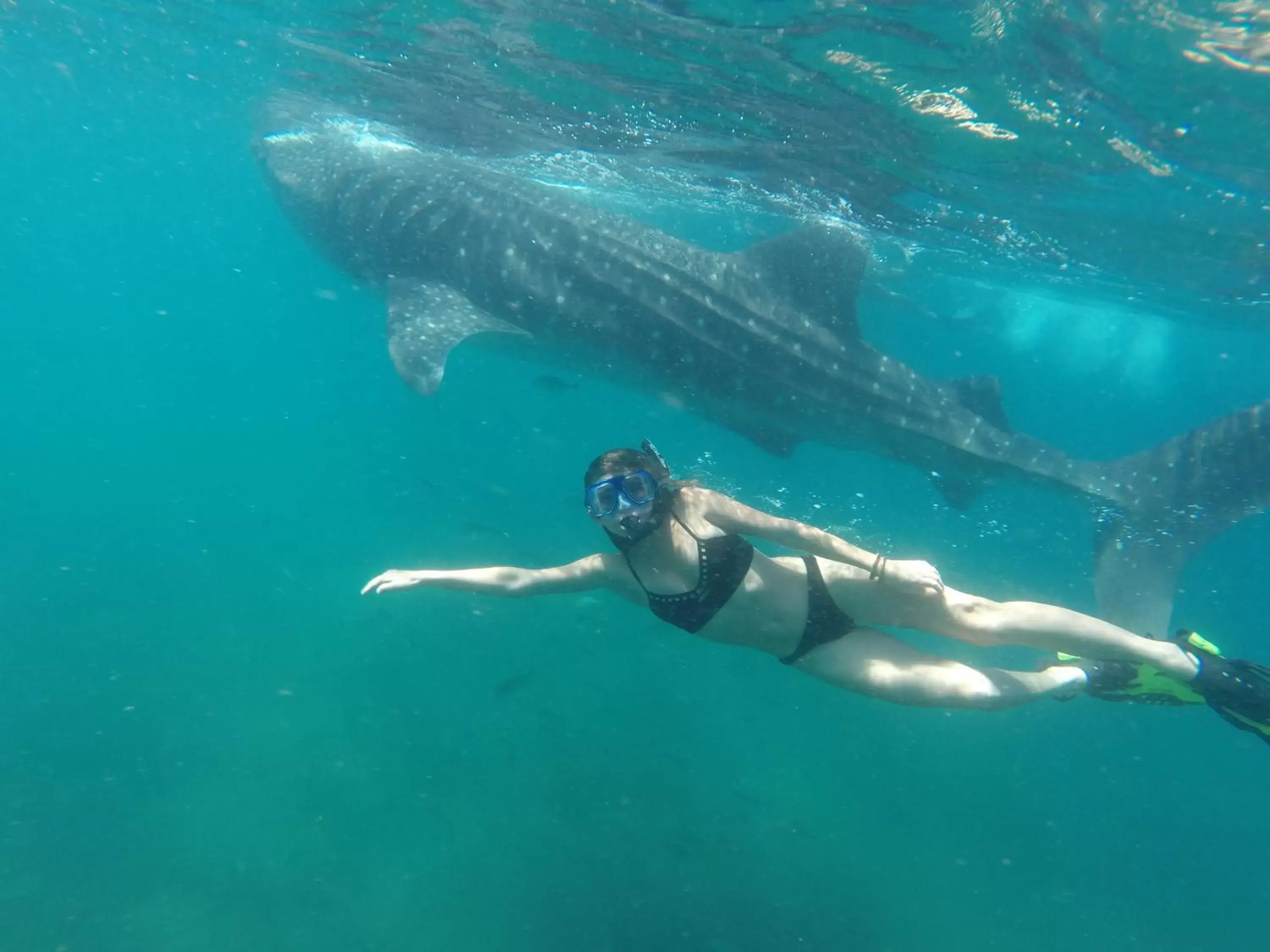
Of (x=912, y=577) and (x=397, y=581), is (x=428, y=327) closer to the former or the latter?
(x=397, y=581)

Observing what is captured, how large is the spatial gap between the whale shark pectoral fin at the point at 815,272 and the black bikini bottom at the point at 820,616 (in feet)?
19.1

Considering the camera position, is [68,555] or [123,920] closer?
[123,920]

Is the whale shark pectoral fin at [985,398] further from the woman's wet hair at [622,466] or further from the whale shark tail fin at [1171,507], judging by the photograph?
the woman's wet hair at [622,466]

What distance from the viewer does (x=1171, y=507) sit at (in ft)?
26.4

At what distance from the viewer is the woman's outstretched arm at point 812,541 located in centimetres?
402

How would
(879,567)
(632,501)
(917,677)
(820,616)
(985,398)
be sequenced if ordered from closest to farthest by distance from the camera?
1. (632,501)
2. (879,567)
3. (917,677)
4. (820,616)
5. (985,398)

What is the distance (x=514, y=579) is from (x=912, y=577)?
7.71 feet

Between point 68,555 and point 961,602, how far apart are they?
51.6 feet

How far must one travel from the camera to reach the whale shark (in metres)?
8.15

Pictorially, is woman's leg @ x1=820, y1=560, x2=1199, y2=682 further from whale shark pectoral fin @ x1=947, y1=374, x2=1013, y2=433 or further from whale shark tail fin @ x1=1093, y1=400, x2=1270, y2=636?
whale shark pectoral fin @ x1=947, y1=374, x2=1013, y2=433

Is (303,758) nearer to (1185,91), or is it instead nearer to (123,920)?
(123,920)

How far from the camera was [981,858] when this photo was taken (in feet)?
31.3

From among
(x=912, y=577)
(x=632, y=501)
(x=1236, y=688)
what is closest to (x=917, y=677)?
(x=912, y=577)

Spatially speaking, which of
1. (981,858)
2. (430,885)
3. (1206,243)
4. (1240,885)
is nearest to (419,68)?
(430,885)
